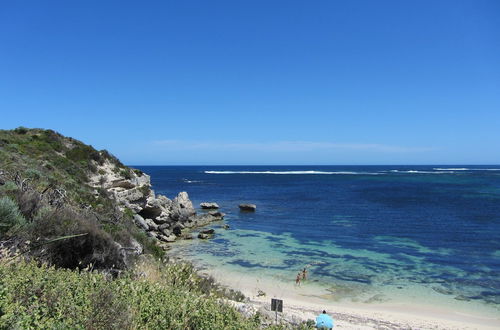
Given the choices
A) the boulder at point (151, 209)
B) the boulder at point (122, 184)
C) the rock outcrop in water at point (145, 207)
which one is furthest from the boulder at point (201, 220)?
the boulder at point (122, 184)

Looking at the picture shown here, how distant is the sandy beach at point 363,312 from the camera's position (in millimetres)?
12891

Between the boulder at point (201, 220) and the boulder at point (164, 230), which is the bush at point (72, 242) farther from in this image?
the boulder at point (201, 220)

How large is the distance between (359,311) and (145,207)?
1925cm

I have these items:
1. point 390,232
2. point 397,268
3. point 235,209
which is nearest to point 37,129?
point 235,209

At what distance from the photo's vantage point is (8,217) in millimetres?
7227

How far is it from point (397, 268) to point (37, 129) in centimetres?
2872

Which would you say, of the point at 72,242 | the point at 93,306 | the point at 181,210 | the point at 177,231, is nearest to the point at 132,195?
the point at 177,231

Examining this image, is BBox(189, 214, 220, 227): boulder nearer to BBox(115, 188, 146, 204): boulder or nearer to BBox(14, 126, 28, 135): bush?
BBox(115, 188, 146, 204): boulder

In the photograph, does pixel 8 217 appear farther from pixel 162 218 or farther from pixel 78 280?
pixel 162 218

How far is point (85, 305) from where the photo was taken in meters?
4.33

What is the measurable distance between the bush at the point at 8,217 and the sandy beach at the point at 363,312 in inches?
287

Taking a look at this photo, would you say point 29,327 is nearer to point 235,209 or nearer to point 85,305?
point 85,305

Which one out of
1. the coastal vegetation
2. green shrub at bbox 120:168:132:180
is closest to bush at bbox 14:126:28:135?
green shrub at bbox 120:168:132:180

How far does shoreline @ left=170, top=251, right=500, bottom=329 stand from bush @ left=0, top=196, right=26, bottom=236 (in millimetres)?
7106
